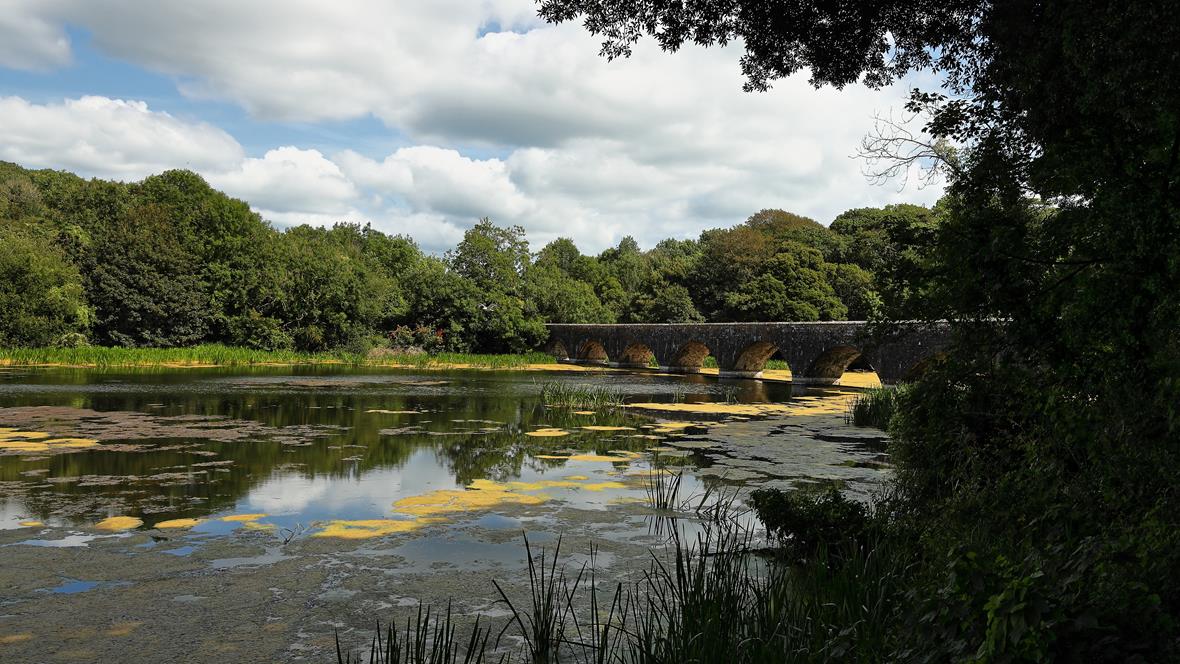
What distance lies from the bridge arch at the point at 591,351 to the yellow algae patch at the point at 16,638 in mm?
38045

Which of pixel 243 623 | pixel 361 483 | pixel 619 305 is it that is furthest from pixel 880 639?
pixel 619 305

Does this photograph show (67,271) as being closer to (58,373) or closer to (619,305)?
(58,373)

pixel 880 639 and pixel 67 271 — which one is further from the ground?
pixel 67 271

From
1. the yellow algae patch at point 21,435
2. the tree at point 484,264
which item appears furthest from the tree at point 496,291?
the yellow algae patch at point 21,435

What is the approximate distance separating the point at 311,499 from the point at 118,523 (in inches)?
70.4

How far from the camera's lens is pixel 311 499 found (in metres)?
8.27

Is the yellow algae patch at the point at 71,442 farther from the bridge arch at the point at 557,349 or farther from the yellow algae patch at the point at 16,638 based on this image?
the bridge arch at the point at 557,349

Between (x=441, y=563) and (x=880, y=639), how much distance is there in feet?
11.6

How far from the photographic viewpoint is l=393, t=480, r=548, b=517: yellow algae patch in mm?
7840

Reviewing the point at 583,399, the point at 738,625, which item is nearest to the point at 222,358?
the point at 583,399

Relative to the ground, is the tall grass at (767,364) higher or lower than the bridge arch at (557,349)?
lower

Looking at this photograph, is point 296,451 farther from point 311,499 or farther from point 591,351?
point 591,351

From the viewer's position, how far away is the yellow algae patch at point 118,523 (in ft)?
22.4

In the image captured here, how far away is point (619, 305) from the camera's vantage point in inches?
2149
